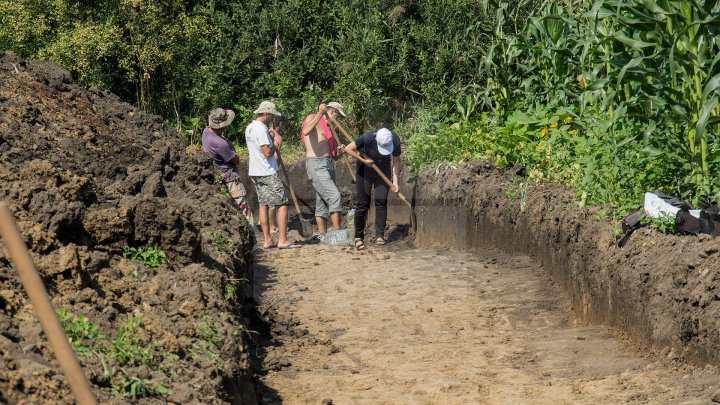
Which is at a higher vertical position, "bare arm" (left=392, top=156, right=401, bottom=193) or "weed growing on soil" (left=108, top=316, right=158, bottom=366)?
"bare arm" (left=392, top=156, right=401, bottom=193)

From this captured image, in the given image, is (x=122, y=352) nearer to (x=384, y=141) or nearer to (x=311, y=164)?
(x=384, y=141)

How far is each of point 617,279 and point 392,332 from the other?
6.63 ft

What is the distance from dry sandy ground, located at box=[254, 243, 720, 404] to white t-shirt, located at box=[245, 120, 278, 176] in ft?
4.85

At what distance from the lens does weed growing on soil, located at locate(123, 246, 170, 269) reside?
6738mm

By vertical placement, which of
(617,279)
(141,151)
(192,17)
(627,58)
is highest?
(192,17)

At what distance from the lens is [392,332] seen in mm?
9328

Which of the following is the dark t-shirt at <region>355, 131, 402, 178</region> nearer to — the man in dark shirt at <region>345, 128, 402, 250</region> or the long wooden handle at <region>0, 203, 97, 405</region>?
the man in dark shirt at <region>345, 128, 402, 250</region>

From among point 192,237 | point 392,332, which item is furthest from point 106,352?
point 392,332

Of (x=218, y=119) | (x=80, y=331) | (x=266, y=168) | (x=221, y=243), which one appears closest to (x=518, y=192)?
(x=266, y=168)

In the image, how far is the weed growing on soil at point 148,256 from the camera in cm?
674

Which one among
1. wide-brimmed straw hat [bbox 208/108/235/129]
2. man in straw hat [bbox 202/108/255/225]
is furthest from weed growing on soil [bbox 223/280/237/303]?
wide-brimmed straw hat [bbox 208/108/235/129]

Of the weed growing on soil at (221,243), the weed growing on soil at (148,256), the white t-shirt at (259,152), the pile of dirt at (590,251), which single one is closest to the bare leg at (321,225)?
the pile of dirt at (590,251)

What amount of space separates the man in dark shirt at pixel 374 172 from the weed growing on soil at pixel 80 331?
30.5 ft

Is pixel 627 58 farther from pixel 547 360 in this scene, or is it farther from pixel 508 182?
pixel 508 182
